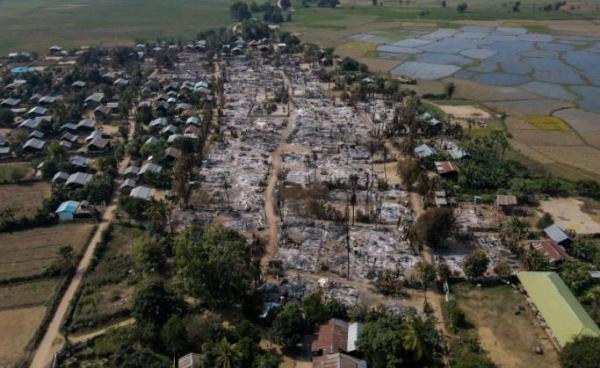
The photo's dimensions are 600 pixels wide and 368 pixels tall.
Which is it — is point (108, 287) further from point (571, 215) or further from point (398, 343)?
point (571, 215)

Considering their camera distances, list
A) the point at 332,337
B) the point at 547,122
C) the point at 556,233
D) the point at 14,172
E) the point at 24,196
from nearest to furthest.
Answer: the point at 332,337, the point at 556,233, the point at 24,196, the point at 14,172, the point at 547,122

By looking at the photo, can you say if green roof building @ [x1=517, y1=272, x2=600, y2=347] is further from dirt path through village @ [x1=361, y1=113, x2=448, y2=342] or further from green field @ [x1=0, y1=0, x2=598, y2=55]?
green field @ [x1=0, y1=0, x2=598, y2=55]

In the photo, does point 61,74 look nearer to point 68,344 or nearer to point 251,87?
point 251,87

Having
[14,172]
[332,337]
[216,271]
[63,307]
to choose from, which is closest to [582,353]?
[332,337]

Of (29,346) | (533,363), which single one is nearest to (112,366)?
(29,346)

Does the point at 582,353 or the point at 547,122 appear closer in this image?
the point at 582,353

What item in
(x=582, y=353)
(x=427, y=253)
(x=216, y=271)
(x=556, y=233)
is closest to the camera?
(x=582, y=353)

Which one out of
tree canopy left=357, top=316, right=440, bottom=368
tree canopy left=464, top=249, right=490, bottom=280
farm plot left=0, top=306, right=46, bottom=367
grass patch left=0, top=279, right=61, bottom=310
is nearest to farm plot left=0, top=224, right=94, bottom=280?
grass patch left=0, top=279, right=61, bottom=310
